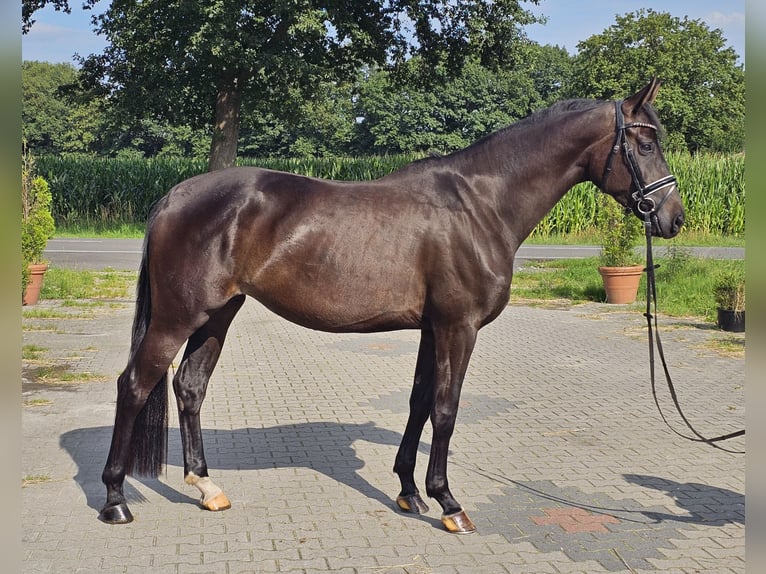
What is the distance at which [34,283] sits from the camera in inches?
515

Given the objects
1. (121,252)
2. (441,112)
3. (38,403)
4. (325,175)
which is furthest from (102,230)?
(441,112)

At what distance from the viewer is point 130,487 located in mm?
5441

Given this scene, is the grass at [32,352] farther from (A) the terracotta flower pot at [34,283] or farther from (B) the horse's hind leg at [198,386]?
(B) the horse's hind leg at [198,386]

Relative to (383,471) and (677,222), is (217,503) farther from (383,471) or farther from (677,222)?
(677,222)

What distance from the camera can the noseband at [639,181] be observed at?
15.0ft

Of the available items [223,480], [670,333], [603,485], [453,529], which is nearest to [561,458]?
[603,485]

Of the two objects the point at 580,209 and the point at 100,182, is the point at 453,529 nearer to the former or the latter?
the point at 580,209

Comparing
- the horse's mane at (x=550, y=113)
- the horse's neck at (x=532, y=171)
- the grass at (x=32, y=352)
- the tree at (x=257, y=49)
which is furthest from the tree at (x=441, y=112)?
the horse's neck at (x=532, y=171)

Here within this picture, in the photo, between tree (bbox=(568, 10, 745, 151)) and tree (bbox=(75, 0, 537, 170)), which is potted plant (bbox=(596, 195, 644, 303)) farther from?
tree (bbox=(568, 10, 745, 151))

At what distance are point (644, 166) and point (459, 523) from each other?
2347mm

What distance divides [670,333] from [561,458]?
643 centimetres

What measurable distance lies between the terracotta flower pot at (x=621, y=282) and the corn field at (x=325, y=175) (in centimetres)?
1279

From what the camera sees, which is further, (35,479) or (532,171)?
(35,479)

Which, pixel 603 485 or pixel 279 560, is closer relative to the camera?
pixel 279 560
